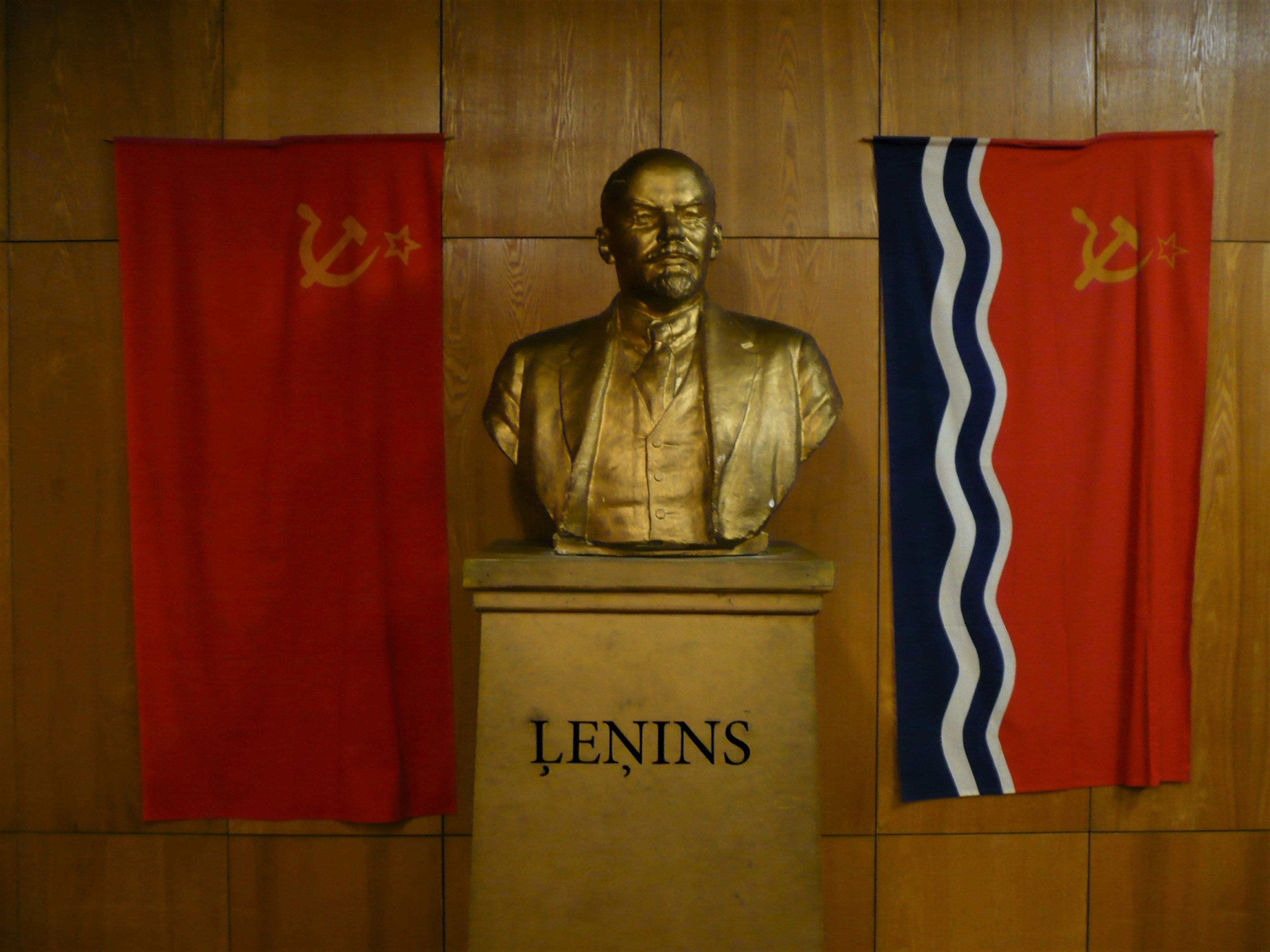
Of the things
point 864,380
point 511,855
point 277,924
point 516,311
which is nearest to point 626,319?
point 516,311

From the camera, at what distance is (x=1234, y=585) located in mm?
2910

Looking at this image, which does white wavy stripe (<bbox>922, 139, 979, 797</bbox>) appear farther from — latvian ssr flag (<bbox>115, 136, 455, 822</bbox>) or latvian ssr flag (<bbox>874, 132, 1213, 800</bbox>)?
latvian ssr flag (<bbox>115, 136, 455, 822</bbox>)

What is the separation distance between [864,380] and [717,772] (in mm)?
1338

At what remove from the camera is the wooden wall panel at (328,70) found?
2.88 meters

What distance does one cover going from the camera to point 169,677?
9.32 ft

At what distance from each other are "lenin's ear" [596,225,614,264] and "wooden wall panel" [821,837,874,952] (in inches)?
69.8

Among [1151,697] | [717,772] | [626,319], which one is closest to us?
[717,772]

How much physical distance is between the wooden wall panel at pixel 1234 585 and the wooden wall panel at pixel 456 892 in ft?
5.98

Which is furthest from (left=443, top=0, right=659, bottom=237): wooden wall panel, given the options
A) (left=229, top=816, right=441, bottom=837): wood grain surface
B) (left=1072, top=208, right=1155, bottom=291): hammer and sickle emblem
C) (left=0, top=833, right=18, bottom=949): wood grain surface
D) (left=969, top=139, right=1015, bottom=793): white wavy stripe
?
(left=0, top=833, right=18, bottom=949): wood grain surface

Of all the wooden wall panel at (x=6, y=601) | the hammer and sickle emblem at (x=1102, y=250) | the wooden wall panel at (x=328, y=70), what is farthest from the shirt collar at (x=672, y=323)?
the wooden wall panel at (x=6, y=601)

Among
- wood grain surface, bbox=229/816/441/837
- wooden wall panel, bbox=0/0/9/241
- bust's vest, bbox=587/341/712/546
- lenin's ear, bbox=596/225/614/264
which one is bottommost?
wood grain surface, bbox=229/816/441/837

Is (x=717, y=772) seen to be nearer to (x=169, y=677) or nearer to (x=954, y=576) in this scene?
(x=954, y=576)

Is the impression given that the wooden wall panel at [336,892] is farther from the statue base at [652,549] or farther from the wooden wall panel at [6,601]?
the statue base at [652,549]

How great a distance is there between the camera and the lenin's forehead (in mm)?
2121
